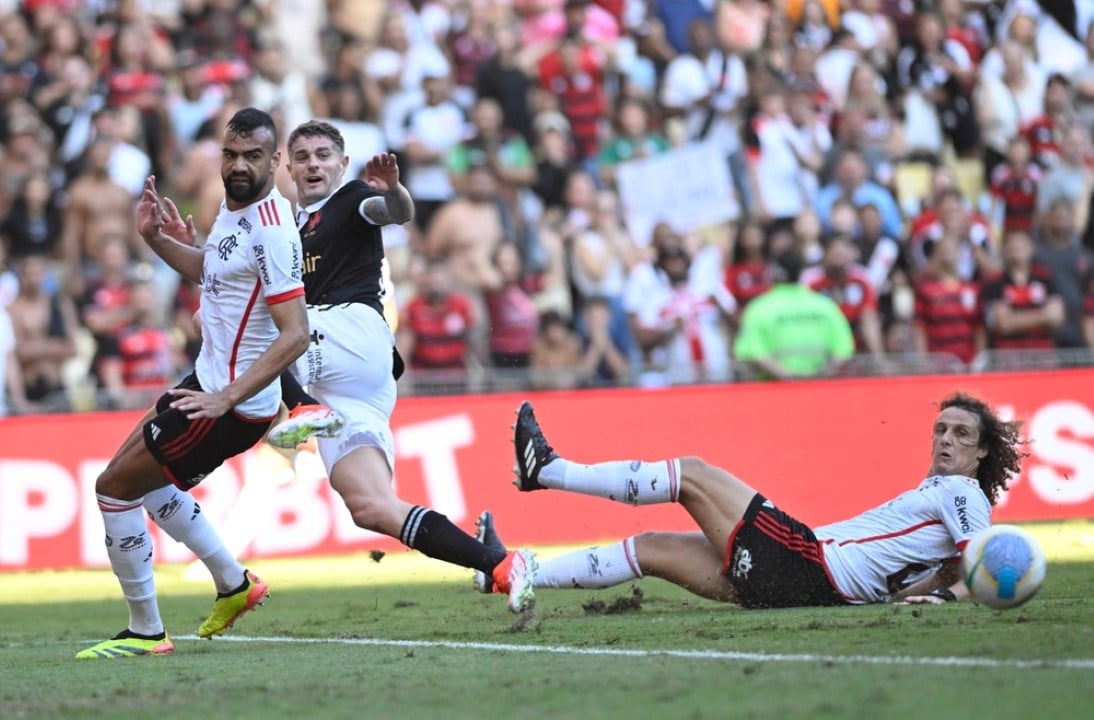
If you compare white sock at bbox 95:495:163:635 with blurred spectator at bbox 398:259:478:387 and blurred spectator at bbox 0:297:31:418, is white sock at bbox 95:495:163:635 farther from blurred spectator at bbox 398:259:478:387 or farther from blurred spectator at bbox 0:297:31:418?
blurred spectator at bbox 398:259:478:387

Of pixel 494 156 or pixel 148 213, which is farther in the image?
pixel 494 156

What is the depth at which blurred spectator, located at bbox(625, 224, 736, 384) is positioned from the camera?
54.4 ft

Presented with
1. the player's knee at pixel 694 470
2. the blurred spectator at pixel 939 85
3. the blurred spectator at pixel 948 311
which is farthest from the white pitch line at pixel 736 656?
the blurred spectator at pixel 939 85

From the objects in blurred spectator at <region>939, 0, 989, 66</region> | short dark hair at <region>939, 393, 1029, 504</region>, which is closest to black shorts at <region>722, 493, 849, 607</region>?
short dark hair at <region>939, 393, 1029, 504</region>

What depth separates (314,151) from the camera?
8945 millimetres

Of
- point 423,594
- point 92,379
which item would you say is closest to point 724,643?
point 423,594

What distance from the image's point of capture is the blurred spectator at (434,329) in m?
15.8

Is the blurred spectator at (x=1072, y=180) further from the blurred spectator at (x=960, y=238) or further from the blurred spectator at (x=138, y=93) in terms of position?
the blurred spectator at (x=138, y=93)

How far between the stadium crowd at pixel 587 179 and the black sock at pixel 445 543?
24.2ft

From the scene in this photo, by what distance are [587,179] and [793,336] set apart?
10.3ft

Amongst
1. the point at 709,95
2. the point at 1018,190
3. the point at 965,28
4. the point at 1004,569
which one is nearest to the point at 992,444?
the point at 1004,569

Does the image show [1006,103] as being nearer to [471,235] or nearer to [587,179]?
[587,179]

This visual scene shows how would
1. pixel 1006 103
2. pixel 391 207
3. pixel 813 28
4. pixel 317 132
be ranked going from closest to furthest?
pixel 391 207 < pixel 317 132 < pixel 1006 103 < pixel 813 28

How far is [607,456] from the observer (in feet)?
47.3
